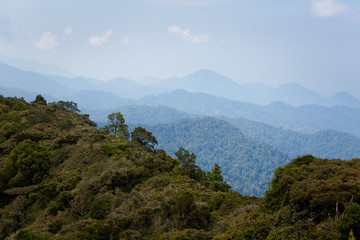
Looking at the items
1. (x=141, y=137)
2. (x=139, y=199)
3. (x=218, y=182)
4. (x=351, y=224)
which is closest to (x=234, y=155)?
(x=141, y=137)

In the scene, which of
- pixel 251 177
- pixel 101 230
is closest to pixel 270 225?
pixel 101 230

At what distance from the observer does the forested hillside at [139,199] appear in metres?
7.89

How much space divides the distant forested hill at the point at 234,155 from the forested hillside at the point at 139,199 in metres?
124

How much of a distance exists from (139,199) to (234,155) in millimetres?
171669

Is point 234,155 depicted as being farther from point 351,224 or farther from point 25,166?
point 351,224

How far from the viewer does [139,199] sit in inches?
552

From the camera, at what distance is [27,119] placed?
91.7 ft

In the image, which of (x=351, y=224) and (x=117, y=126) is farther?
(x=117, y=126)

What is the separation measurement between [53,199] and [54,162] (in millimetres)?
5326

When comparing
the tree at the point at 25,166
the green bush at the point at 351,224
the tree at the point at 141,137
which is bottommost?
the tree at the point at 25,166

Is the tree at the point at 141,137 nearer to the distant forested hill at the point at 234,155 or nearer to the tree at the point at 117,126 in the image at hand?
the tree at the point at 117,126

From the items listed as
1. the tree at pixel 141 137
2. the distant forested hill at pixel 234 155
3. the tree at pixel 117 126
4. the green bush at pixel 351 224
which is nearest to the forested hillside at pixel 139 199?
the green bush at pixel 351 224

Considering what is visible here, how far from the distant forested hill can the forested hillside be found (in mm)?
123602

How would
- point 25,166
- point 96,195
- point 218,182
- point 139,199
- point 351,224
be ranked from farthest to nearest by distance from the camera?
point 218,182 < point 25,166 < point 96,195 < point 139,199 < point 351,224
